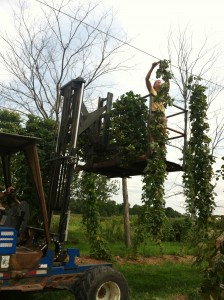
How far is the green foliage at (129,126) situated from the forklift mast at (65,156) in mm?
1291

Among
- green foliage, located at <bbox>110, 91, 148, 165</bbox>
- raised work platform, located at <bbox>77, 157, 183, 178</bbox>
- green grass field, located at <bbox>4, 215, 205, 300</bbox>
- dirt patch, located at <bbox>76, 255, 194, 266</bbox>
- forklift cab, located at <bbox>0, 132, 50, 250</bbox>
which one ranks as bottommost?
green grass field, located at <bbox>4, 215, 205, 300</bbox>

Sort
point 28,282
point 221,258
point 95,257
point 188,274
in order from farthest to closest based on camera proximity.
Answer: point 95,257
point 188,274
point 28,282
point 221,258

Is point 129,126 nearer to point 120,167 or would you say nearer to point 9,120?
point 120,167

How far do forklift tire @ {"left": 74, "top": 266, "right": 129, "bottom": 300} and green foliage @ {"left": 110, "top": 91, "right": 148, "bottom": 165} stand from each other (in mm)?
2502

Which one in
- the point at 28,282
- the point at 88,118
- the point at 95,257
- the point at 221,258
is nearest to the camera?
the point at 221,258

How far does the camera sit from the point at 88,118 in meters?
8.75

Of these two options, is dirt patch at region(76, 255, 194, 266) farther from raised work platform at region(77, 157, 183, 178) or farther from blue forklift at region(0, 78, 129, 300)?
blue forklift at region(0, 78, 129, 300)

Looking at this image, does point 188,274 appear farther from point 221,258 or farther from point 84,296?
point 221,258

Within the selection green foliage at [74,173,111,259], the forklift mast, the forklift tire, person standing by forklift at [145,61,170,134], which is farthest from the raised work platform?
the forklift tire

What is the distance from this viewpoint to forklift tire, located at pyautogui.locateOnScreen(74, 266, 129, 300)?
6280mm

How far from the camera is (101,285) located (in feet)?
21.0

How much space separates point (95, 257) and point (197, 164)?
17.9ft

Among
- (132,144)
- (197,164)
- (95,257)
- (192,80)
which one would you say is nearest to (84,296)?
(132,144)

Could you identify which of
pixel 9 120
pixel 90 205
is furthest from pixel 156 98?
pixel 9 120
